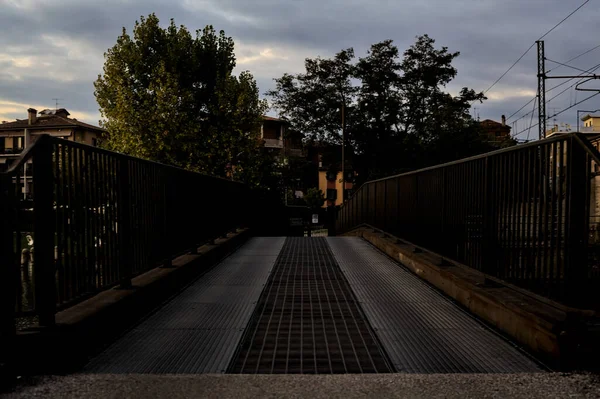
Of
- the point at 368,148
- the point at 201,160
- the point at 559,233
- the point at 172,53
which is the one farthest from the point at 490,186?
the point at 368,148

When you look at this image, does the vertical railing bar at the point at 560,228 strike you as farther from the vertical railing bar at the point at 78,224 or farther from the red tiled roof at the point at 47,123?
the red tiled roof at the point at 47,123

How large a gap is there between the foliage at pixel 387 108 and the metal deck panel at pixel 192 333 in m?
34.8

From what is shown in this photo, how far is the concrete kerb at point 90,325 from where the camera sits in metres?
3.55

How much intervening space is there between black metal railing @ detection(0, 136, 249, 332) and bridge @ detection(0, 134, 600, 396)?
1 cm

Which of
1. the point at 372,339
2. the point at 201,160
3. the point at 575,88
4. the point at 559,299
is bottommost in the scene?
the point at 372,339

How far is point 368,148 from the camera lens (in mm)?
42938

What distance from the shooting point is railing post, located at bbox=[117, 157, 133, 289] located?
5071mm

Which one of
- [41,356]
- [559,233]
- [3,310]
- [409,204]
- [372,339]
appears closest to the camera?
[3,310]

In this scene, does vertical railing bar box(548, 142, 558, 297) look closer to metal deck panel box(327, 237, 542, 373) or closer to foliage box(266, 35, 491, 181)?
metal deck panel box(327, 237, 542, 373)

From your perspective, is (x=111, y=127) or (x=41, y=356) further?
(x=111, y=127)

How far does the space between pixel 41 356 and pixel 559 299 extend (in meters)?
3.76

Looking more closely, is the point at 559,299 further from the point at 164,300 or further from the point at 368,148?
the point at 368,148

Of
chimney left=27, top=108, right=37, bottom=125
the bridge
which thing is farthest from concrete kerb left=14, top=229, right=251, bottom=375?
chimney left=27, top=108, right=37, bottom=125

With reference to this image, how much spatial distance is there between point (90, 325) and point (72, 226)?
800mm
